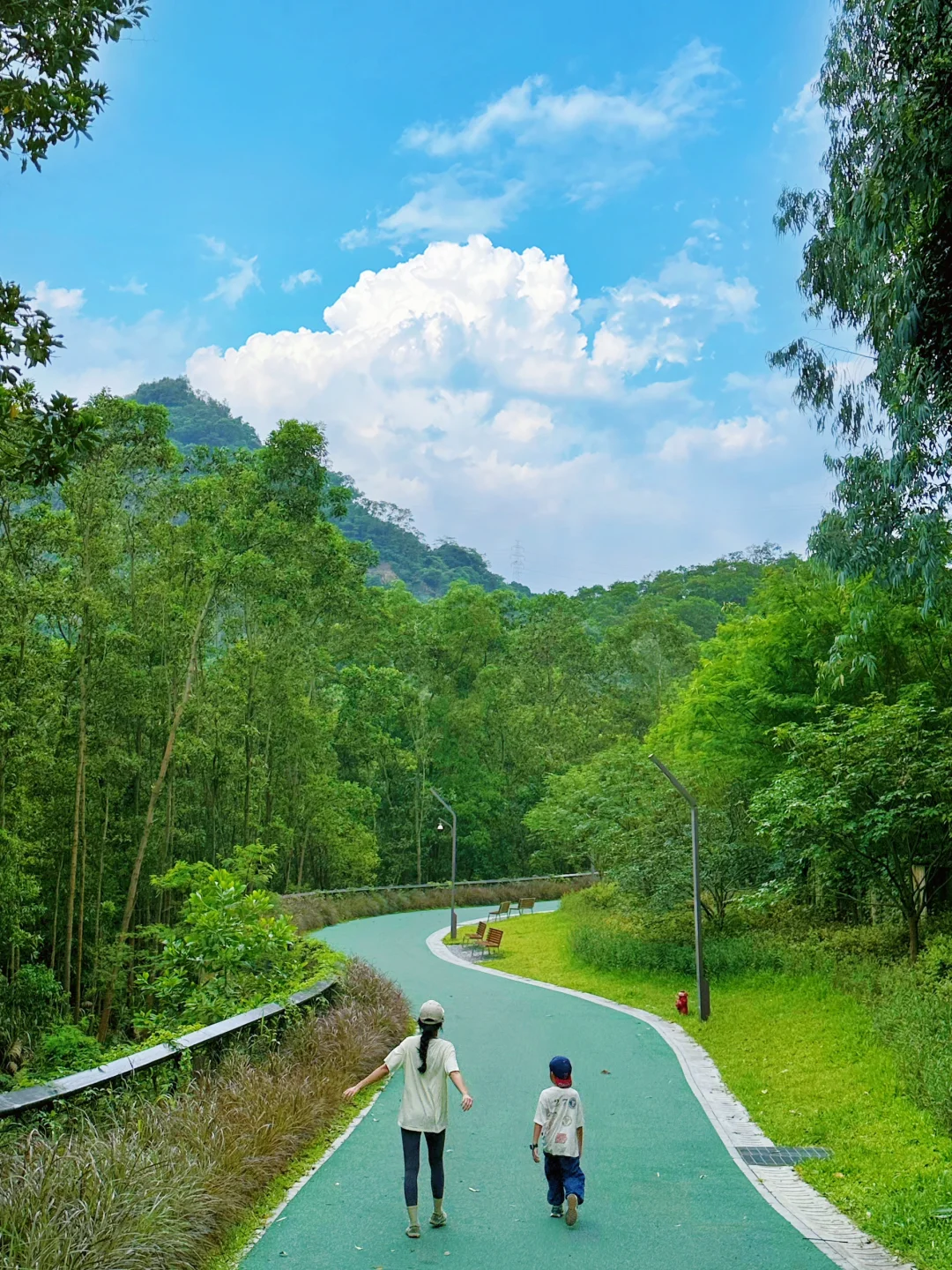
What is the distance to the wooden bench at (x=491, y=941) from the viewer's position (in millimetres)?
25250

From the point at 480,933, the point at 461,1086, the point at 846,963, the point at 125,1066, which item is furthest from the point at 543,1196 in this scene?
the point at 480,933

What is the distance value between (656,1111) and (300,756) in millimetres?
28307

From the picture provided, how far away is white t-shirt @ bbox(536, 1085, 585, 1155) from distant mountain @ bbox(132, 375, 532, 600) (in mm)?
101405

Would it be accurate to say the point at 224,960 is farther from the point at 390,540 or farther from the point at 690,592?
the point at 390,540

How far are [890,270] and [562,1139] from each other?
11.4 meters

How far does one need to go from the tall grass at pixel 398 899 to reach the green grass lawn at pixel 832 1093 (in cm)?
1372

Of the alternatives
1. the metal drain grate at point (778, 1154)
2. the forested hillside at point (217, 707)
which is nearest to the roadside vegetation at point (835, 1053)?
the metal drain grate at point (778, 1154)

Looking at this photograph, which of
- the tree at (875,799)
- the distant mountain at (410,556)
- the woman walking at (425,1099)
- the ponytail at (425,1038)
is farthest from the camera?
the distant mountain at (410,556)

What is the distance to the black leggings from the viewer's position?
6.32m

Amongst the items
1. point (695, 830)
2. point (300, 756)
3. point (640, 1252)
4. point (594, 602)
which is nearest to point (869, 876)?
point (695, 830)

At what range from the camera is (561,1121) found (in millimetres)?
6477

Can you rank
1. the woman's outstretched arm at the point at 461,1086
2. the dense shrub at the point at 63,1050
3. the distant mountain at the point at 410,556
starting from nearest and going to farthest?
the woman's outstretched arm at the point at 461,1086 < the dense shrub at the point at 63,1050 < the distant mountain at the point at 410,556

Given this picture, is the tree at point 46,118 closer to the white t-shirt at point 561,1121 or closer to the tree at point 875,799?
the white t-shirt at point 561,1121

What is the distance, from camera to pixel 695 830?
16.1 m
